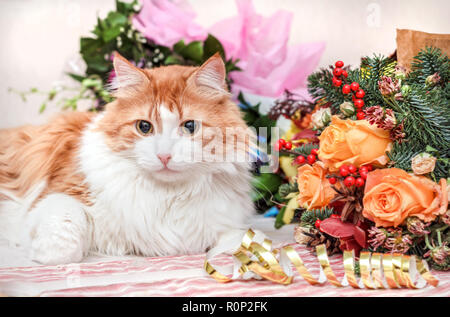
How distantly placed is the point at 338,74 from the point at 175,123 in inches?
16.2

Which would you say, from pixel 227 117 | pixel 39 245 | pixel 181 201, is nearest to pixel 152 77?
pixel 227 117

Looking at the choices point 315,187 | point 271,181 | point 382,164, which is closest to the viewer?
point 382,164

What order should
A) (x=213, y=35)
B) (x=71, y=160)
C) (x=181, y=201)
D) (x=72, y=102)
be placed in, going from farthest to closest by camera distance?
1. (x=72, y=102)
2. (x=213, y=35)
3. (x=71, y=160)
4. (x=181, y=201)

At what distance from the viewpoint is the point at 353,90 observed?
1.02 metres

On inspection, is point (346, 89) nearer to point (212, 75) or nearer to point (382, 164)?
point (382, 164)

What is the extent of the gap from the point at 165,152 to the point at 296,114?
2.10 ft

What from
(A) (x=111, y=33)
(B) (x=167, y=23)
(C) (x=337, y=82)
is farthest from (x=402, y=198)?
(A) (x=111, y=33)

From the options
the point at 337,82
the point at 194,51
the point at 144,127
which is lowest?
the point at 144,127

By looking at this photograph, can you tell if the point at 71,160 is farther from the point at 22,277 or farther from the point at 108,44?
the point at 108,44

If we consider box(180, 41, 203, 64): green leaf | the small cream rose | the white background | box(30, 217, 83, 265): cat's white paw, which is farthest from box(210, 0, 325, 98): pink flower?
box(30, 217, 83, 265): cat's white paw

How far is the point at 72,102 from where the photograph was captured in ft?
6.31

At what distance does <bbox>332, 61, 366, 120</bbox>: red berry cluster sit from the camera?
100cm

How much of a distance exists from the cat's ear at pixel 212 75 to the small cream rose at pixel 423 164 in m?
0.50
